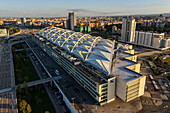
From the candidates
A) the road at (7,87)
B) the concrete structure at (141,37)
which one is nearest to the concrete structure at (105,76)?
the road at (7,87)

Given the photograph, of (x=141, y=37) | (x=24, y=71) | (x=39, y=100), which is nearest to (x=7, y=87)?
(x=24, y=71)

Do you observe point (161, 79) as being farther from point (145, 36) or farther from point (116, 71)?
point (145, 36)

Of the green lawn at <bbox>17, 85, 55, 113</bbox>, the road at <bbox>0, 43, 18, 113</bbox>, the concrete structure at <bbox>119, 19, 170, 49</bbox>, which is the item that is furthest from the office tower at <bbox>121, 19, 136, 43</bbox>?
the road at <bbox>0, 43, 18, 113</bbox>

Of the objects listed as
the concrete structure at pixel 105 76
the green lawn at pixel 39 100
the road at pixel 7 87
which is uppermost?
the concrete structure at pixel 105 76

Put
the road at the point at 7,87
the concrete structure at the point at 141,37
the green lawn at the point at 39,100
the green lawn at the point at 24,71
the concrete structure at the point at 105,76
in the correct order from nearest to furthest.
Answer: the concrete structure at the point at 105,76
the road at the point at 7,87
the green lawn at the point at 39,100
the green lawn at the point at 24,71
the concrete structure at the point at 141,37

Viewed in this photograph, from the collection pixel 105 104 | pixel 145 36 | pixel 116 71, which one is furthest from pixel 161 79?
pixel 145 36

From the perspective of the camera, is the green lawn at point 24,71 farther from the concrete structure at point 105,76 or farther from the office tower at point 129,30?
the office tower at point 129,30
